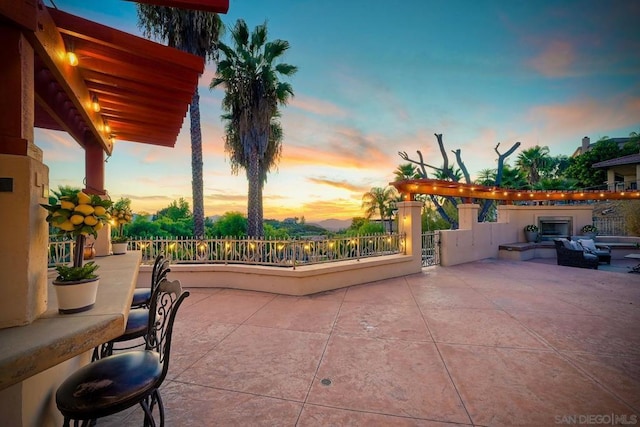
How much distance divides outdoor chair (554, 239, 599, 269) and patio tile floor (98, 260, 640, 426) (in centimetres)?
395

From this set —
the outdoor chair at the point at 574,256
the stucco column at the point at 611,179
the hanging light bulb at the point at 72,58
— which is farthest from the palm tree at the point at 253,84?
the stucco column at the point at 611,179

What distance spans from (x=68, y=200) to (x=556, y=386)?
4.83m

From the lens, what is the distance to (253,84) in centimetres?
1135

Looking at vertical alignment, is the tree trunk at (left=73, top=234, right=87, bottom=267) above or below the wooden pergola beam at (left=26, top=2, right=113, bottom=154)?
below

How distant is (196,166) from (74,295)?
375 inches

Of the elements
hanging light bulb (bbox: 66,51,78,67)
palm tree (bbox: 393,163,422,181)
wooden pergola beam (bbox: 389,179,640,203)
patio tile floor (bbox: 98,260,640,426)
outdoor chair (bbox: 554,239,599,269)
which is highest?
palm tree (bbox: 393,163,422,181)

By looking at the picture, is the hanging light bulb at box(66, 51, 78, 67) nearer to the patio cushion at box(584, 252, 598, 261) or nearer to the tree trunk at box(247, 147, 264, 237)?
the tree trunk at box(247, 147, 264, 237)

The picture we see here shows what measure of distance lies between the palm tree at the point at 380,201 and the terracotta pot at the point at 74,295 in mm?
24090

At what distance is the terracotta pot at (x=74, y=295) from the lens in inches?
64.0

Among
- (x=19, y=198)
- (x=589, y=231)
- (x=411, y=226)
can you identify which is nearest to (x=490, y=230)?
(x=589, y=231)

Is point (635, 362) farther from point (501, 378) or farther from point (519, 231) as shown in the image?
point (519, 231)

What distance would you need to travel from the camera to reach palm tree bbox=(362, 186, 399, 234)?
79.9 feet

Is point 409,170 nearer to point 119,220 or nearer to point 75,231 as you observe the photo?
point 119,220

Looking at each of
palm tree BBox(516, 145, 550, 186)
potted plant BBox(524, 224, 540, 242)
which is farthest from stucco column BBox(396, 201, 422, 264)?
palm tree BBox(516, 145, 550, 186)
